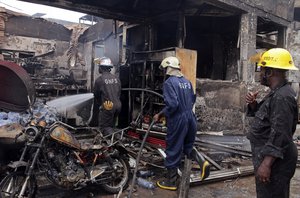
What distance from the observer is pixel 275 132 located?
2.70m

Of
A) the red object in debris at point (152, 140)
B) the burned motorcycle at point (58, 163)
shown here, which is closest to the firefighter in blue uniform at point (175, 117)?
the burned motorcycle at point (58, 163)

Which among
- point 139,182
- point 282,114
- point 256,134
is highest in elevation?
point 282,114

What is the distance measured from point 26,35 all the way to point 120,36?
7643 millimetres

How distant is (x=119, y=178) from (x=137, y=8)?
5.71m

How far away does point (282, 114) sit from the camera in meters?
2.69

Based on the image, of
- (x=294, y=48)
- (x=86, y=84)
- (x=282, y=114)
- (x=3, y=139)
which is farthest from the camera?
(x=86, y=84)

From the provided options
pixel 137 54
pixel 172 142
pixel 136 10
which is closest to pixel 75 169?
pixel 172 142

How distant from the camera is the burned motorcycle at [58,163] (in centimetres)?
366

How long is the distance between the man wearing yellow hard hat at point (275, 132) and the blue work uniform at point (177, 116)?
1.97 meters

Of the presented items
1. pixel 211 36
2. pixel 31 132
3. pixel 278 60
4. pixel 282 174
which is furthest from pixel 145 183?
pixel 211 36

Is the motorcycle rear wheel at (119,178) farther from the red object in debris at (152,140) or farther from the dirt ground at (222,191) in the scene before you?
the red object in debris at (152,140)

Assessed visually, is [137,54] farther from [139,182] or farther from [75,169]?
[75,169]

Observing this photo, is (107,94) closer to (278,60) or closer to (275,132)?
(278,60)

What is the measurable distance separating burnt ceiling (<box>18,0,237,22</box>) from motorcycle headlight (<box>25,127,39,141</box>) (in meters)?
4.80
